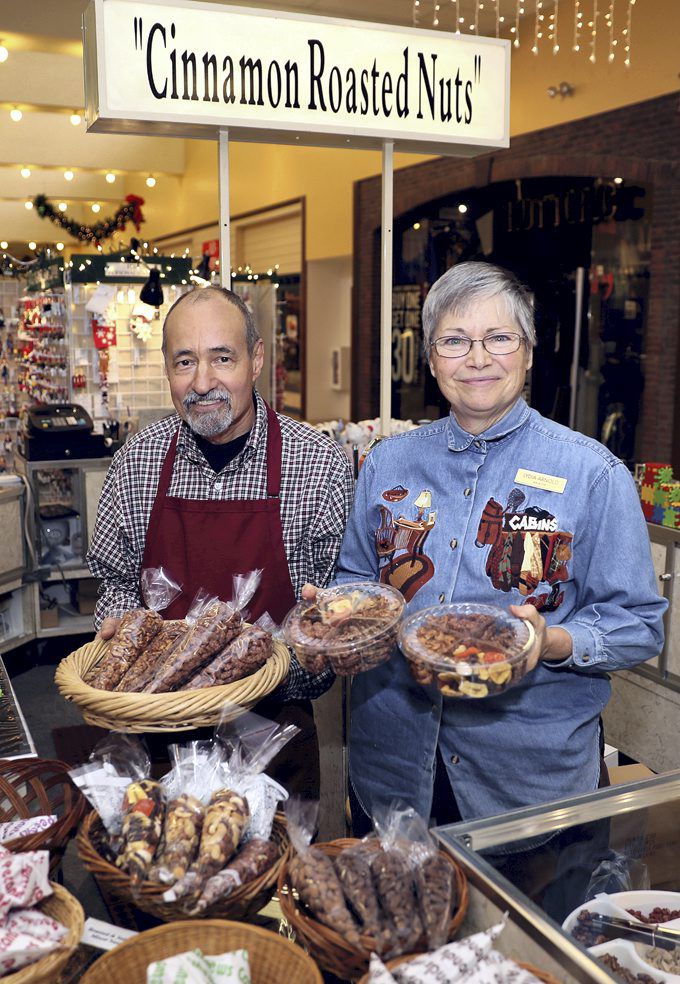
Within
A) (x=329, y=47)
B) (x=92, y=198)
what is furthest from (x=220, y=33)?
(x=92, y=198)

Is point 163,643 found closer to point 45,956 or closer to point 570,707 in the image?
point 45,956

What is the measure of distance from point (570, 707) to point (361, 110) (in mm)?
1900

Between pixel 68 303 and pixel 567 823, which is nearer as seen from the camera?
pixel 567 823

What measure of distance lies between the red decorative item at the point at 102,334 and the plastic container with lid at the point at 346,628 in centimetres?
511

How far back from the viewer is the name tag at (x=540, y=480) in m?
1.73

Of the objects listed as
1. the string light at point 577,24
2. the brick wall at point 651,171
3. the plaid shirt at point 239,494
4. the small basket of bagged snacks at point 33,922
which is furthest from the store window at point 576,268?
the small basket of bagged snacks at point 33,922

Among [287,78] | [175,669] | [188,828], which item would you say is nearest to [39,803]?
[175,669]

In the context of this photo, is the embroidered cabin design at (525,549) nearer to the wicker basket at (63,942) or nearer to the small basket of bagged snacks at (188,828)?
the small basket of bagged snacks at (188,828)

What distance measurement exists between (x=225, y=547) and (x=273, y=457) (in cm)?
25

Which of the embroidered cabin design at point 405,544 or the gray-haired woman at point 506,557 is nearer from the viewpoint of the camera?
the gray-haired woman at point 506,557

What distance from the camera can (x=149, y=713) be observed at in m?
1.45

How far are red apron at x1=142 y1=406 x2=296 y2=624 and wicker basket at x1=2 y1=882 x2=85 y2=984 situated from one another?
883 millimetres

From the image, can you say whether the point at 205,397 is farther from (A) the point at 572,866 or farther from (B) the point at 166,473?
(A) the point at 572,866

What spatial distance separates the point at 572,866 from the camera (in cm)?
141
